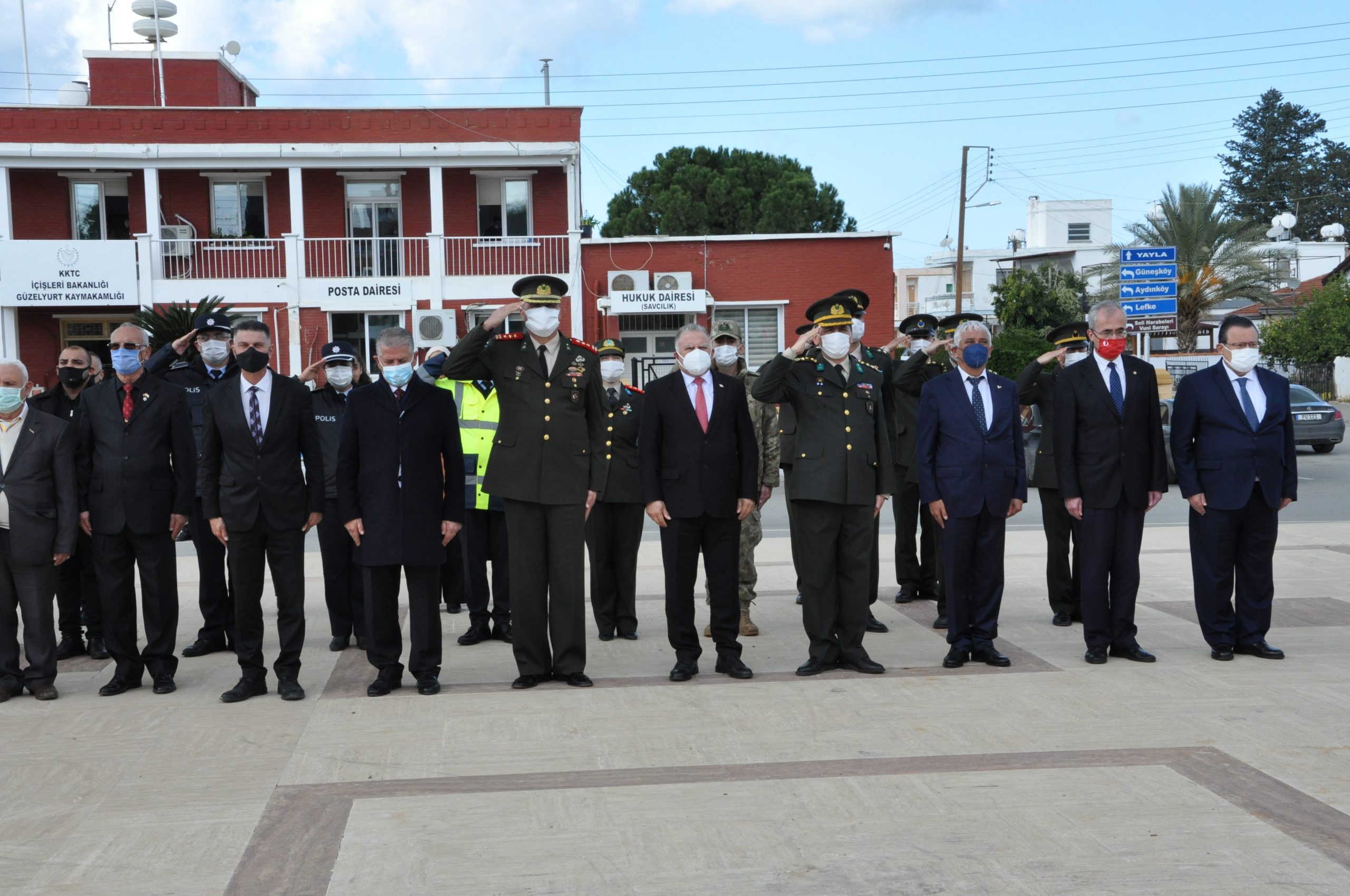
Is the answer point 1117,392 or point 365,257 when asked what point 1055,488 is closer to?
point 1117,392

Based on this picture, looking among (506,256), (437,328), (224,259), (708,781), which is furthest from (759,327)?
(708,781)

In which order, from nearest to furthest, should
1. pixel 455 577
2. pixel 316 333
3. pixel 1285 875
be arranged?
pixel 1285 875, pixel 455 577, pixel 316 333

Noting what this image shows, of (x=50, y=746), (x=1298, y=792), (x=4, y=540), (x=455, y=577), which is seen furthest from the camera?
(x=455, y=577)

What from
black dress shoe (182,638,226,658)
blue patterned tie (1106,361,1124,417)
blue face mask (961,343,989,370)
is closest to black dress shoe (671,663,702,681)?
blue face mask (961,343,989,370)

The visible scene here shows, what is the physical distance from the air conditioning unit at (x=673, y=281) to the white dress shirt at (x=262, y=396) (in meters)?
23.8

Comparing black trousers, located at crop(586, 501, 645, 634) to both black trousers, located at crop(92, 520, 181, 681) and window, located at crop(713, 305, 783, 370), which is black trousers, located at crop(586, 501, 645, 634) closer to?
black trousers, located at crop(92, 520, 181, 681)

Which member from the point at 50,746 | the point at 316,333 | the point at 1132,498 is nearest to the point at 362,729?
the point at 50,746

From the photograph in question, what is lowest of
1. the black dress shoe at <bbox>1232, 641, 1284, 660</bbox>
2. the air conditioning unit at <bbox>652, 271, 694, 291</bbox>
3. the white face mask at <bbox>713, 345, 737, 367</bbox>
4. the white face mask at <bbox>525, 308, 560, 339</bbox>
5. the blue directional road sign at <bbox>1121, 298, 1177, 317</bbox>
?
the black dress shoe at <bbox>1232, 641, 1284, 660</bbox>

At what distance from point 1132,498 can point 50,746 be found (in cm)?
614

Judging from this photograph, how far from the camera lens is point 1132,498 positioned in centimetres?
769

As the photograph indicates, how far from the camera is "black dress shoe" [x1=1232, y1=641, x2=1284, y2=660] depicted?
757 centimetres

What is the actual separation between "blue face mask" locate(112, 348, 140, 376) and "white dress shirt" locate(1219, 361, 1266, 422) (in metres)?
6.64

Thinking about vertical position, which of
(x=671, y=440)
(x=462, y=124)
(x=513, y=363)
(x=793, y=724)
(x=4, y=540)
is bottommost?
(x=793, y=724)

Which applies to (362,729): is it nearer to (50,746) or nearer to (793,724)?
(50,746)
